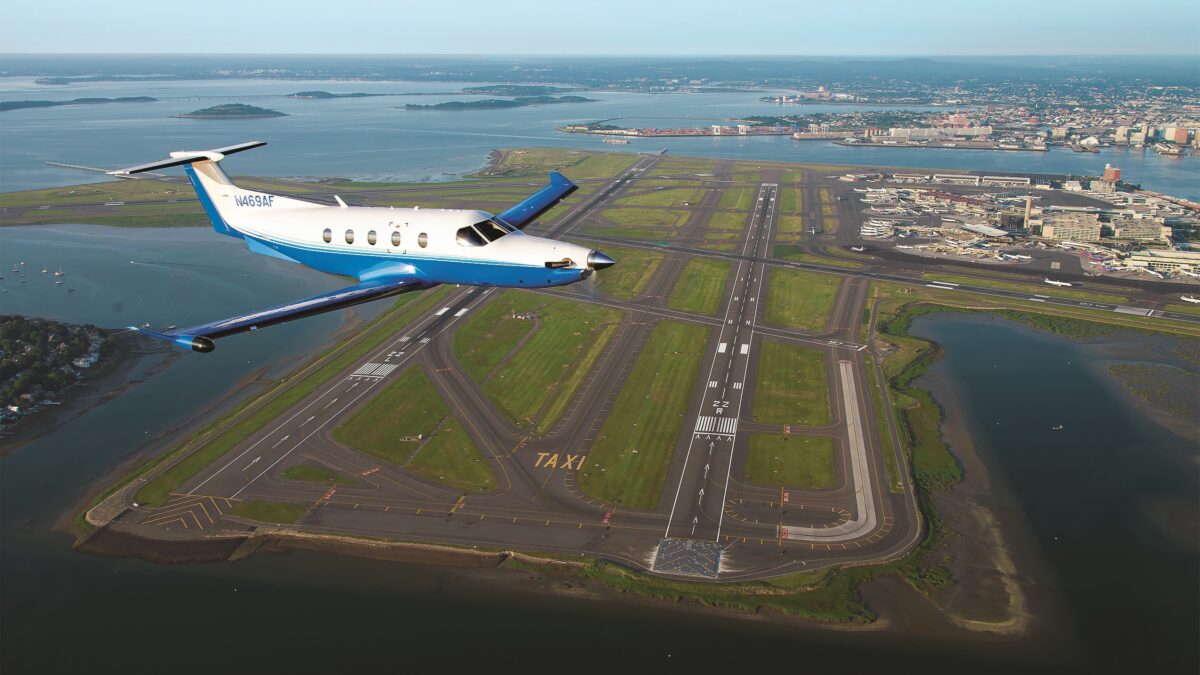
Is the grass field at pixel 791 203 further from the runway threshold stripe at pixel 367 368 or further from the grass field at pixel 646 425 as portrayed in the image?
the runway threshold stripe at pixel 367 368

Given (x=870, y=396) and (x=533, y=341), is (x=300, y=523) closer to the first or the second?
(x=533, y=341)

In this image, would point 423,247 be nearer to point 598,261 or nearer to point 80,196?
point 598,261

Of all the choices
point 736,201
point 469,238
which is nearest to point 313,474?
point 469,238

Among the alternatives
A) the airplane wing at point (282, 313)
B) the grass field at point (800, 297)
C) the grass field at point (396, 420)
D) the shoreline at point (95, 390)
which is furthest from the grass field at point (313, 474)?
the grass field at point (800, 297)

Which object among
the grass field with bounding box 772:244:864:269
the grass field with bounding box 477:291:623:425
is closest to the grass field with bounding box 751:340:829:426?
the grass field with bounding box 477:291:623:425

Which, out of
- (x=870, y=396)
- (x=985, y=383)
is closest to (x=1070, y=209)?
(x=985, y=383)

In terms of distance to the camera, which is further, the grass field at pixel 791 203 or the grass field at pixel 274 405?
the grass field at pixel 791 203
